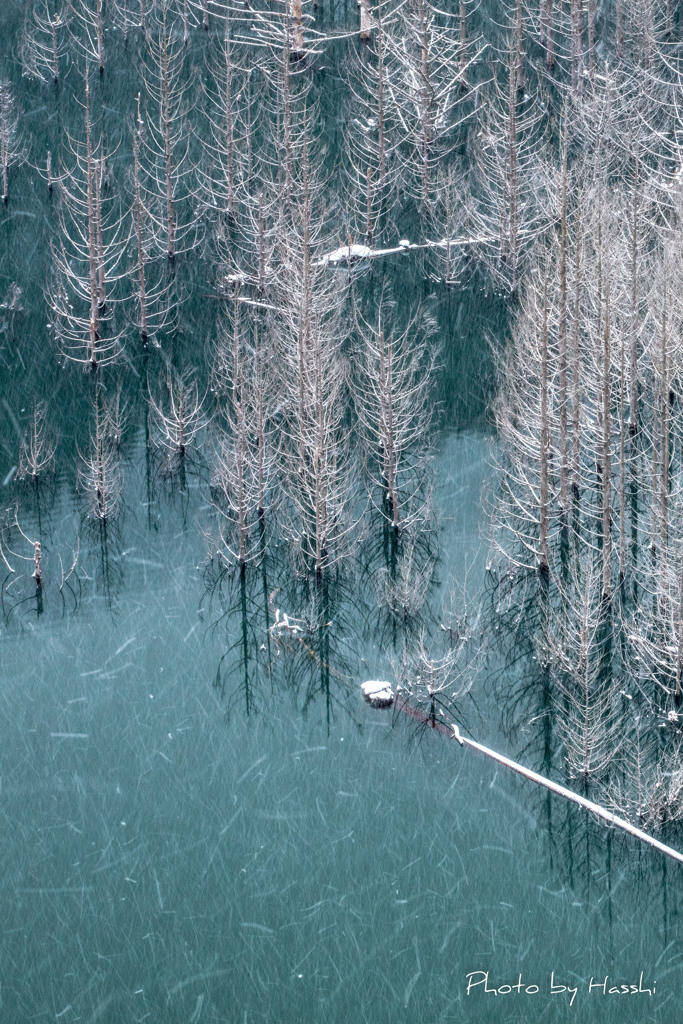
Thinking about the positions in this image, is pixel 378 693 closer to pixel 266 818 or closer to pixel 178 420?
pixel 266 818

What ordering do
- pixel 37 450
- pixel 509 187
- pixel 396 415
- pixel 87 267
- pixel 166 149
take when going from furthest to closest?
pixel 166 149, pixel 87 267, pixel 509 187, pixel 37 450, pixel 396 415

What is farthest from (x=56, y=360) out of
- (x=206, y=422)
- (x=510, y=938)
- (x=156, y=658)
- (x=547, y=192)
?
(x=510, y=938)

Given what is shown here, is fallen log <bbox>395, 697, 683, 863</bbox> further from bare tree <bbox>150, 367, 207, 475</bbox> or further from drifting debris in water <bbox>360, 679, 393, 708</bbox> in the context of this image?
bare tree <bbox>150, 367, 207, 475</bbox>

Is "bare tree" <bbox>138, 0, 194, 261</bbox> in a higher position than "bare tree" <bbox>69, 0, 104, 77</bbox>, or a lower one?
lower

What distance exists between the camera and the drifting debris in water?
28.1 m

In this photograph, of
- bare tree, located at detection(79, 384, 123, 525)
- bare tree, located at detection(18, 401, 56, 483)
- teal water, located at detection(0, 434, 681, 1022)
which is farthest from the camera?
bare tree, located at detection(18, 401, 56, 483)

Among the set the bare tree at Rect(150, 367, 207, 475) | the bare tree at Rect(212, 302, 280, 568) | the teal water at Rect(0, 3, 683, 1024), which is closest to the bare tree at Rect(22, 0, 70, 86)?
the bare tree at Rect(150, 367, 207, 475)

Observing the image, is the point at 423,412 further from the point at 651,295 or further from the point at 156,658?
the point at 156,658

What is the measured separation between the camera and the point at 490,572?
1217 inches

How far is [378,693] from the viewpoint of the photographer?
2816 centimetres

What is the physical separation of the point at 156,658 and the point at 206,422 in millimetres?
7307

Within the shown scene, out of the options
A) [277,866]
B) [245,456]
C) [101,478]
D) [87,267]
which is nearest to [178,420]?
[101,478]

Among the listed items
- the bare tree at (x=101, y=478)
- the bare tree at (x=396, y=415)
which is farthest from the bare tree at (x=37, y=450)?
the bare tree at (x=396, y=415)

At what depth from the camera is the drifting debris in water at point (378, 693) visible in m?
28.1
